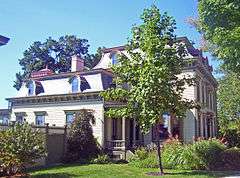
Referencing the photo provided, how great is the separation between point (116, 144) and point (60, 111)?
7.19 meters

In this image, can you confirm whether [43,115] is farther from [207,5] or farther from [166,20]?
[207,5]

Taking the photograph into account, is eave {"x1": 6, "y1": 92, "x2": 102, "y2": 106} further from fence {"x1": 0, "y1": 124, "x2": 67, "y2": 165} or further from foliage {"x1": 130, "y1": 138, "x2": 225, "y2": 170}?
foliage {"x1": 130, "y1": 138, "x2": 225, "y2": 170}

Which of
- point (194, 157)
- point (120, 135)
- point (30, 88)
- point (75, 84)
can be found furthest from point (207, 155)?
point (30, 88)

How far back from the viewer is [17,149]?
674 inches

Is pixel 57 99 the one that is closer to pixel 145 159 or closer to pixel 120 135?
pixel 120 135

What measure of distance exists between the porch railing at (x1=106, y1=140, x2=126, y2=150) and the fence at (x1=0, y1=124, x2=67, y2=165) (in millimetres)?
4484

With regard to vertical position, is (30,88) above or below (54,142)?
above

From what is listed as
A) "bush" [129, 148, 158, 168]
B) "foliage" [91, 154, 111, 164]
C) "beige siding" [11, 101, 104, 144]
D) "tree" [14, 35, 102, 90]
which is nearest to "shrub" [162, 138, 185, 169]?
"bush" [129, 148, 158, 168]

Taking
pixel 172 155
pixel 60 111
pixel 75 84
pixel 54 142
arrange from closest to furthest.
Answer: pixel 172 155 < pixel 54 142 < pixel 75 84 < pixel 60 111

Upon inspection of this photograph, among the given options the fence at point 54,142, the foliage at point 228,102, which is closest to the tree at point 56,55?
the foliage at point 228,102

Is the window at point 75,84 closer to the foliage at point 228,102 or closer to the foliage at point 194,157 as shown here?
the foliage at point 194,157

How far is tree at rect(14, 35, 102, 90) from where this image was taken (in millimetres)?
63375

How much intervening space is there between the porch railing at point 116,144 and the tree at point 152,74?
9.76m

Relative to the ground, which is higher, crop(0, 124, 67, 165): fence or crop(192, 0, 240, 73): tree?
crop(192, 0, 240, 73): tree
